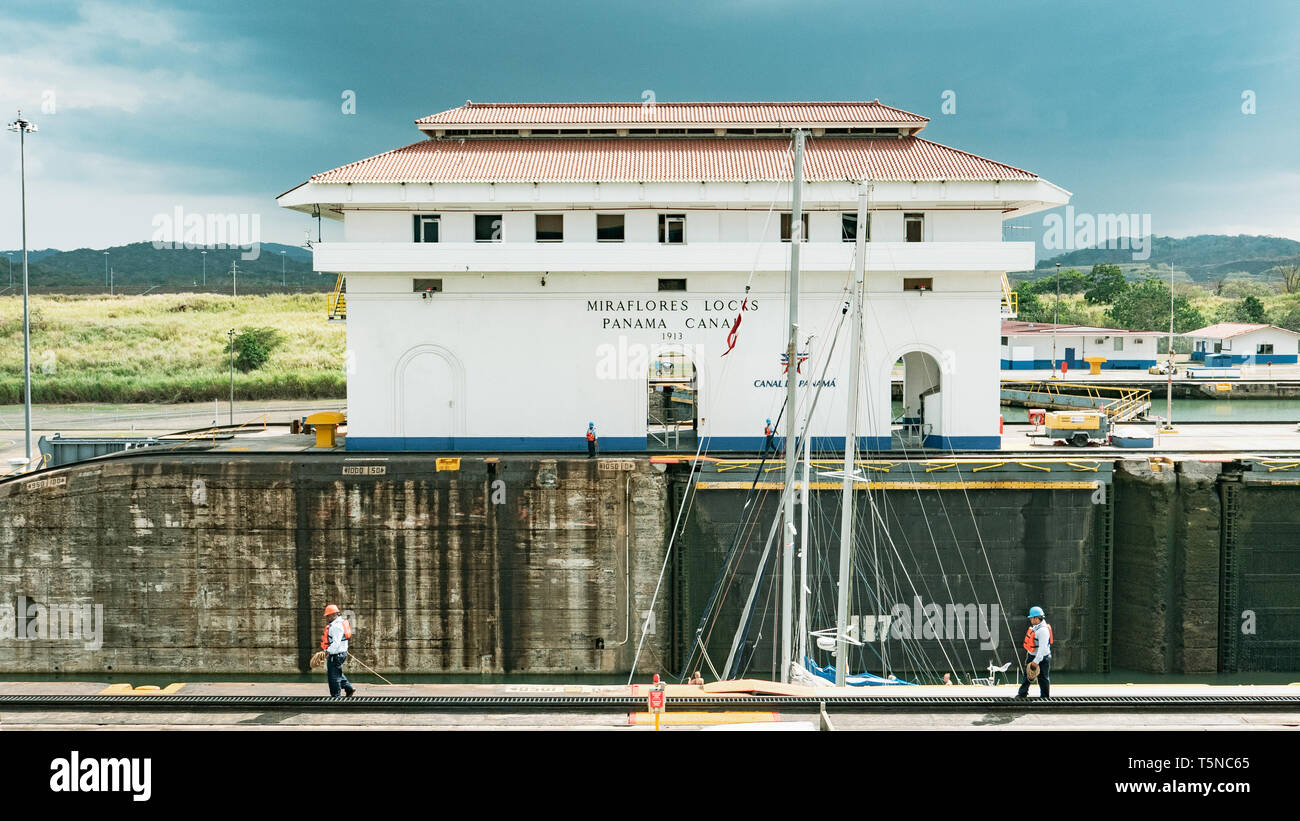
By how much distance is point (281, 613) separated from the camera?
23766 mm

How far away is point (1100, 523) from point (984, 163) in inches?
474

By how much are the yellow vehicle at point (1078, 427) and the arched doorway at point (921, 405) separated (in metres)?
4.60

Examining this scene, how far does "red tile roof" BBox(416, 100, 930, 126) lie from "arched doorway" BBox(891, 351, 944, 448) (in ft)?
28.2

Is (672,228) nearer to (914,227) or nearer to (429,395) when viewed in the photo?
(914,227)

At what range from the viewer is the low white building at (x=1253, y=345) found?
8412cm

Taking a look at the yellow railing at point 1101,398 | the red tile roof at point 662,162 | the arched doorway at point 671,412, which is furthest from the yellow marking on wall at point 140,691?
the yellow railing at point 1101,398

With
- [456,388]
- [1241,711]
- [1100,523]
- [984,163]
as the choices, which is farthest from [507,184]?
[1241,711]

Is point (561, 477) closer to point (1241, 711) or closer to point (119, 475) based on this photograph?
point (119, 475)

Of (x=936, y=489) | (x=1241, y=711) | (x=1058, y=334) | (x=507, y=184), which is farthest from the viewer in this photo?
(x=1058, y=334)

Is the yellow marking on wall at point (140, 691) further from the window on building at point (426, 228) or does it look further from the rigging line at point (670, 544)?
the window on building at point (426, 228)

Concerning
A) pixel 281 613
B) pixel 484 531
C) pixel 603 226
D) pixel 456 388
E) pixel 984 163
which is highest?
pixel 984 163

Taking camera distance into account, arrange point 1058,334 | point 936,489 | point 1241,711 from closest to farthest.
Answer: point 1241,711
point 936,489
point 1058,334

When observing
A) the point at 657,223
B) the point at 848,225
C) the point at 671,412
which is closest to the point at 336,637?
the point at 657,223

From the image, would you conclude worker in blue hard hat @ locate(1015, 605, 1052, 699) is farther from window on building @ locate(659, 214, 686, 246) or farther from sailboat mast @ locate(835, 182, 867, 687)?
window on building @ locate(659, 214, 686, 246)
